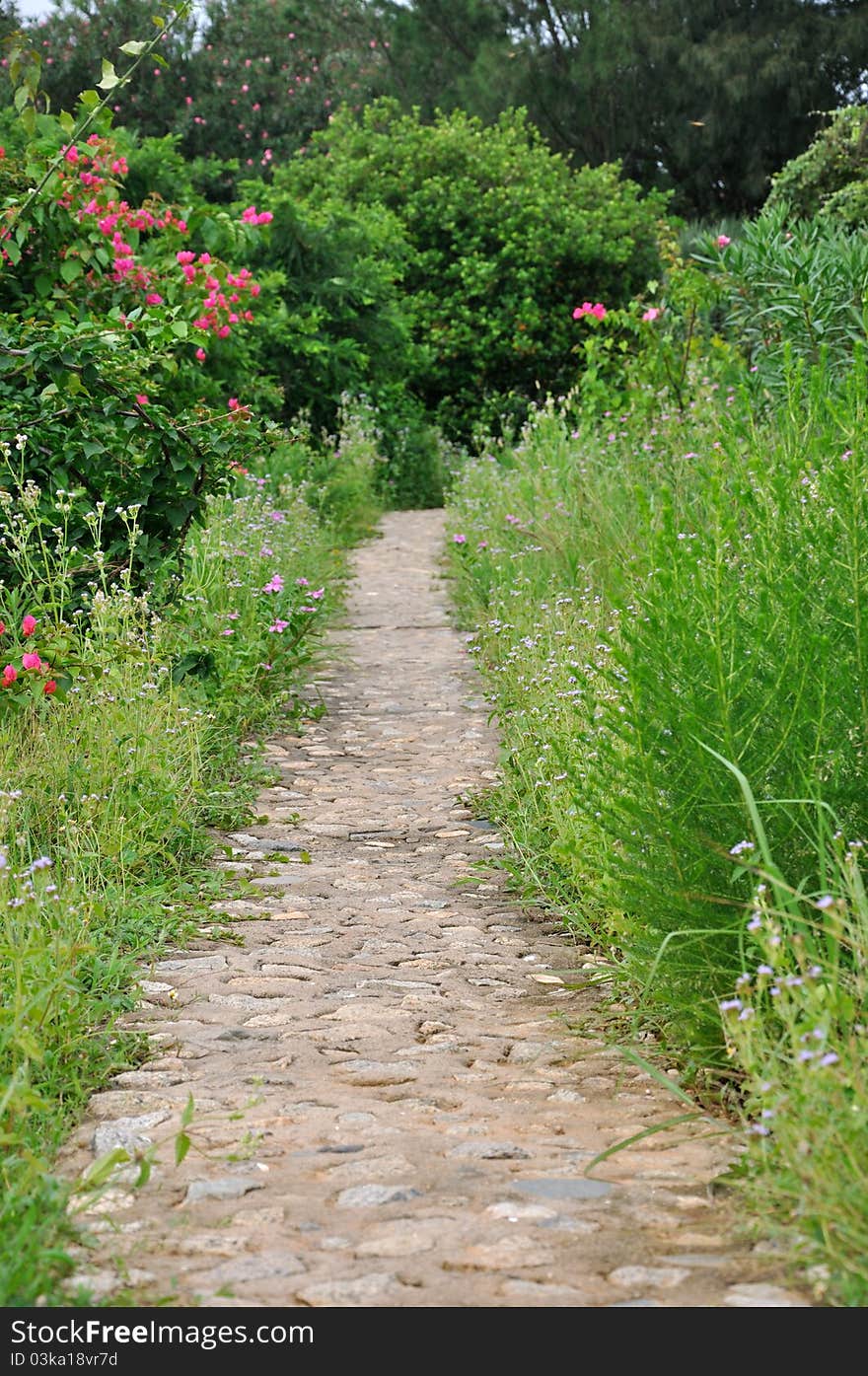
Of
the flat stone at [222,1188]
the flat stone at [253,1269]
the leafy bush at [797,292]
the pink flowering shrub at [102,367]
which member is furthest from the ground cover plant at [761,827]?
the leafy bush at [797,292]

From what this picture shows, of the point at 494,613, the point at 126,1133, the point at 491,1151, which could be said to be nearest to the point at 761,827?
the point at 491,1151

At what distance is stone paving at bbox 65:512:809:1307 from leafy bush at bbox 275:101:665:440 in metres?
13.9

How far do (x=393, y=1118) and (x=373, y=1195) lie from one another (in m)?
0.36

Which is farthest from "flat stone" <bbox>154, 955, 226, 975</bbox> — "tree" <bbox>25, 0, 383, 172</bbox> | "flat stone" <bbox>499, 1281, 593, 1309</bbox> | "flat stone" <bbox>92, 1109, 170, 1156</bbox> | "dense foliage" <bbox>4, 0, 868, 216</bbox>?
"tree" <bbox>25, 0, 383, 172</bbox>

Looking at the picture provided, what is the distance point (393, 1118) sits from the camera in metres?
2.73

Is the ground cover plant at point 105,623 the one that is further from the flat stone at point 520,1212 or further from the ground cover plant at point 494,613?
the flat stone at point 520,1212

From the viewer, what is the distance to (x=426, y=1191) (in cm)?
239

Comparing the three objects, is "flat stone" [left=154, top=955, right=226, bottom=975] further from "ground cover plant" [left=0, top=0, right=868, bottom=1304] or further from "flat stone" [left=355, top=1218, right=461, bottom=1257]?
"flat stone" [left=355, top=1218, right=461, bottom=1257]

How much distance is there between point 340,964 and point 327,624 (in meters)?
5.13

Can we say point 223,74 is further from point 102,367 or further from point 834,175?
point 102,367

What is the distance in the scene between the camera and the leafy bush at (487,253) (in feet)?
58.5

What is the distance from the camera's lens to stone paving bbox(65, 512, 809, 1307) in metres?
2.09

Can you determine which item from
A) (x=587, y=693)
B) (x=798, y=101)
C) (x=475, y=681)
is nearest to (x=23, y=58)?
(x=587, y=693)

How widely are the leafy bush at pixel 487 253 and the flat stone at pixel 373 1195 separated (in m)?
15.7
